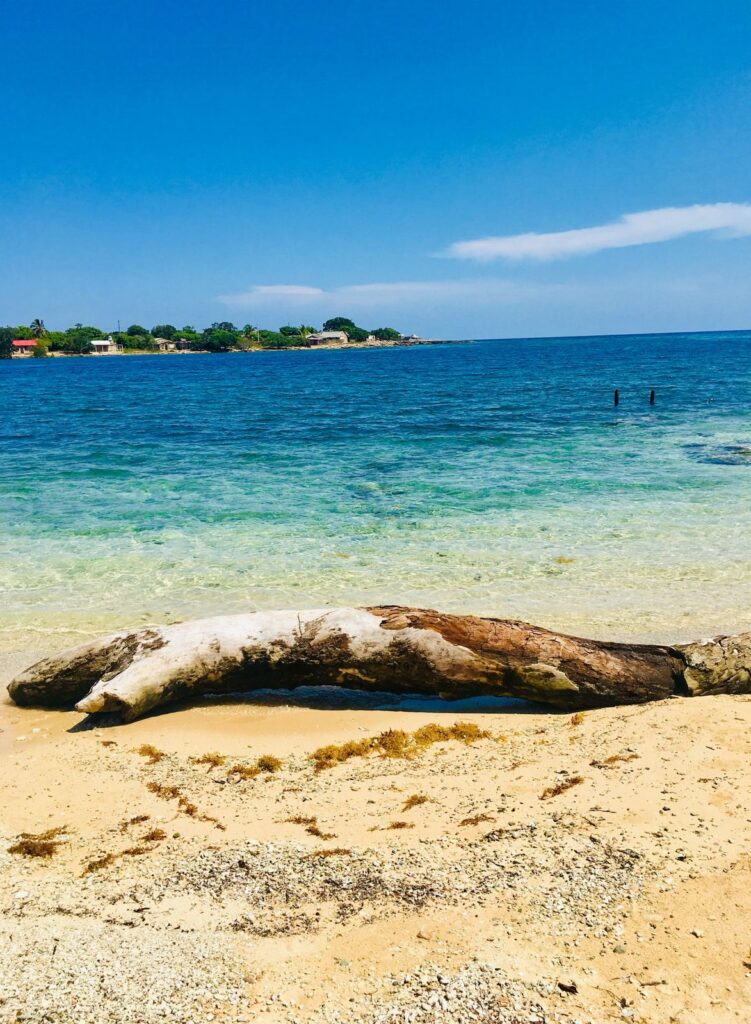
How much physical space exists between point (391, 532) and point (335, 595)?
4209 millimetres

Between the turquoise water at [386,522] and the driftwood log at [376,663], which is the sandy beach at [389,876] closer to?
the driftwood log at [376,663]

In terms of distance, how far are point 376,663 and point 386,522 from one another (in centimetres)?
886

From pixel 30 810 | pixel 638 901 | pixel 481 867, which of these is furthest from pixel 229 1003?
pixel 30 810

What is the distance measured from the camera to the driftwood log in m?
8.54

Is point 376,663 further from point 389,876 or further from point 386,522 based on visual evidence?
point 386,522

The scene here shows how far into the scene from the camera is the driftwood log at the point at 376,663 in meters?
8.54

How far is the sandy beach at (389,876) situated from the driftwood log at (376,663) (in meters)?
0.51

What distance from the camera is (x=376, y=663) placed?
8.77 m

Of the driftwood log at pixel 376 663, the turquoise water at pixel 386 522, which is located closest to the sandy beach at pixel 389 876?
the driftwood log at pixel 376 663

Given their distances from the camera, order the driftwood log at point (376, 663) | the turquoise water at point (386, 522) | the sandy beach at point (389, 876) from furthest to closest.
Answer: the turquoise water at point (386, 522)
the driftwood log at point (376, 663)
the sandy beach at point (389, 876)

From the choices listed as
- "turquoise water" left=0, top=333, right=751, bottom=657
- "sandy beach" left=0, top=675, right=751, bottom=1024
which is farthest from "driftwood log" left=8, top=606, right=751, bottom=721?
"turquoise water" left=0, top=333, right=751, bottom=657

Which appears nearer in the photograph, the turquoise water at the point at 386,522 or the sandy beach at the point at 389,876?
the sandy beach at the point at 389,876

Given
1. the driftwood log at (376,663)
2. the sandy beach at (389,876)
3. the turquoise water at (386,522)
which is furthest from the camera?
the turquoise water at (386,522)

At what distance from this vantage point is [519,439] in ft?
104
